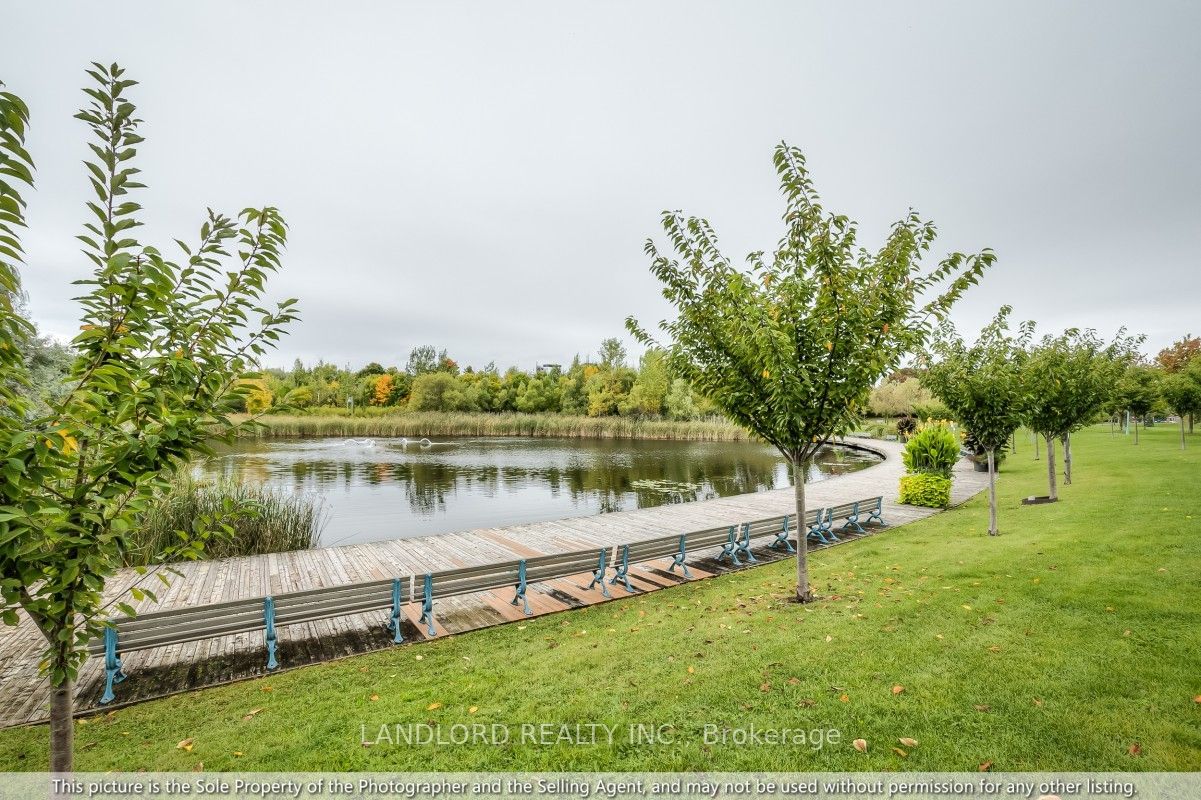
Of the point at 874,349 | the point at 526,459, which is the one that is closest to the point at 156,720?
the point at 874,349

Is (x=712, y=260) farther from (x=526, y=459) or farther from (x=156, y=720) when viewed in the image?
(x=526, y=459)

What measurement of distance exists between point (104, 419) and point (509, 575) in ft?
19.0

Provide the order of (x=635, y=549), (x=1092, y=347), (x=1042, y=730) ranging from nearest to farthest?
1. (x=1042, y=730)
2. (x=635, y=549)
3. (x=1092, y=347)

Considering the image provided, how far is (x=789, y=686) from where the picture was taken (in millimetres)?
4816

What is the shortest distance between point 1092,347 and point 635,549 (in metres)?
14.4

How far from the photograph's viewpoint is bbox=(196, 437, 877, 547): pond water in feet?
59.0

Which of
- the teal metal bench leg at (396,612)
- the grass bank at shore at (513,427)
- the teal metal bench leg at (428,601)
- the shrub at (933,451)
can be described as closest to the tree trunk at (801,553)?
the teal metal bench leg at (428,601)

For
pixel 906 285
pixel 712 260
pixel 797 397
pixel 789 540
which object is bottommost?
pixel 789 540

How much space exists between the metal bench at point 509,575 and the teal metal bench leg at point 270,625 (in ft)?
5.47

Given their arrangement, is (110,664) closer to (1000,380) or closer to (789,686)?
(789,686)

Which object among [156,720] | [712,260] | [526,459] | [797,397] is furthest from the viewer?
[526,459]

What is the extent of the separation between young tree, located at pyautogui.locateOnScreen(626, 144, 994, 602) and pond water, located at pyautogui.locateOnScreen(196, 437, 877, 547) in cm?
1048

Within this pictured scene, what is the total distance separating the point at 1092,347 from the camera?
14.6m

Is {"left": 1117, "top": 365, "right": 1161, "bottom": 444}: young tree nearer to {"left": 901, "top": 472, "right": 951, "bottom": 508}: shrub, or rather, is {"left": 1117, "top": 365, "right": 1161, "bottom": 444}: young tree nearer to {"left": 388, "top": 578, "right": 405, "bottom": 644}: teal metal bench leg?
{"left": 901, "top": 472, "right": 951, "bottom": 508}: shrub
